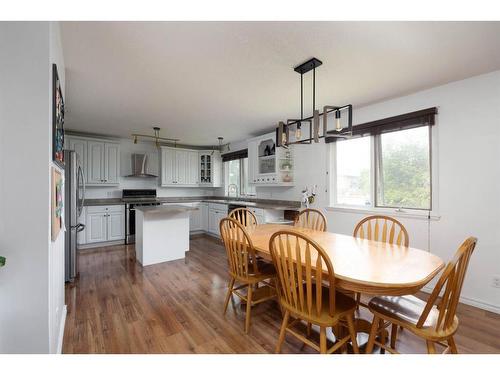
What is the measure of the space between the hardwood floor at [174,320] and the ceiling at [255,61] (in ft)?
7.47

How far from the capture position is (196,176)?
20.2 ft

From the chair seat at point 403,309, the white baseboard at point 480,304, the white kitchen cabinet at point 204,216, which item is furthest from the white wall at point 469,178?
the white kitchen cabinet at point 204,216

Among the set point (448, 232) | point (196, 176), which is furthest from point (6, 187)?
point (196, 176)

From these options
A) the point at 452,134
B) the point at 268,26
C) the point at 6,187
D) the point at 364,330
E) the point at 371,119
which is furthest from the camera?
the point at 371,119

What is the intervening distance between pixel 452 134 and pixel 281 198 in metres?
2.73

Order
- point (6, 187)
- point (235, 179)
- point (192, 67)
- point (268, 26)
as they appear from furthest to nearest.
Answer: point (235, 179) < point (192, 67) < point (268, 26) < point (6, 187)

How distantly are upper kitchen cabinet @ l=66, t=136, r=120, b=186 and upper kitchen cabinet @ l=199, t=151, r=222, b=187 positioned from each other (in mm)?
1957

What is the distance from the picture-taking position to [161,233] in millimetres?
3754

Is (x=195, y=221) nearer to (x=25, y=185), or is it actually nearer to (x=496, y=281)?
(x=25, y=185)

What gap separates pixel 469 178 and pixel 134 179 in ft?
19.5

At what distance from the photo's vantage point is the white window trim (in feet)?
8.67

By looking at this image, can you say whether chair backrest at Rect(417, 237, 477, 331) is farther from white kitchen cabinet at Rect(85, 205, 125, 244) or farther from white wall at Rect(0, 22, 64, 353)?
white kitchen cabinet at Rect(85, 205, 125, 244)
